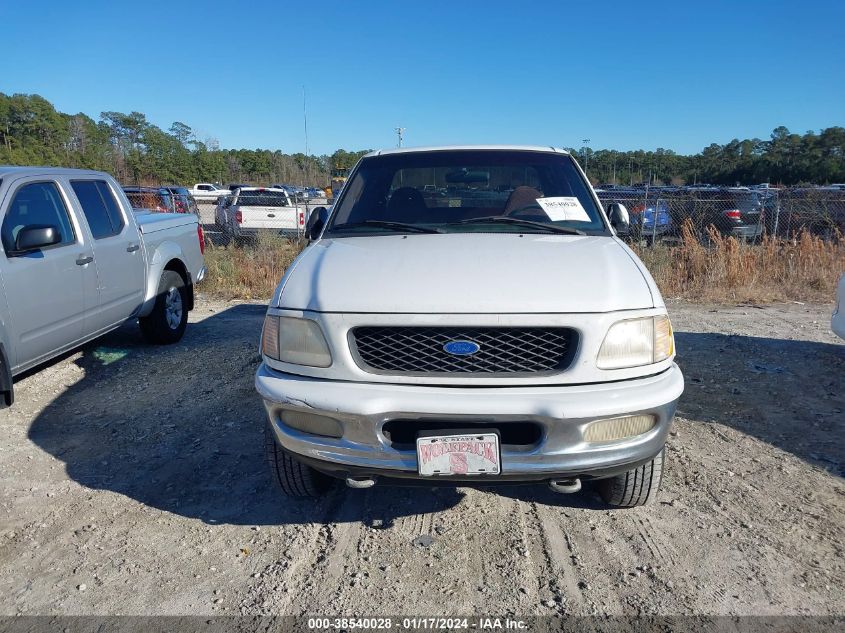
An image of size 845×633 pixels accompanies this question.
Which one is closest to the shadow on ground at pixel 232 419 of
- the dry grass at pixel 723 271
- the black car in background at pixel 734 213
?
the dry grass at pixel 723 271

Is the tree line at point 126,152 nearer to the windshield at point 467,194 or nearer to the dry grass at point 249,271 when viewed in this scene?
the dry grass at point 249,271

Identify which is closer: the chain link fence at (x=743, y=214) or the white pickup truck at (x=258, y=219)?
the chain link fence at (x=743, y=214)

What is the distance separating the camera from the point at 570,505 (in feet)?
10.3

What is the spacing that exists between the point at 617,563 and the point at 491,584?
588mm

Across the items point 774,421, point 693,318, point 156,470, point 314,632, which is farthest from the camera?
point 693,318

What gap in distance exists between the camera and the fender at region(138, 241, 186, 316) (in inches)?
234

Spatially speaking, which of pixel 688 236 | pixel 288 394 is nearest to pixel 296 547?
pixel 288 394

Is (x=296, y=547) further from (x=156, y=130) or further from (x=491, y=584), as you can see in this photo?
(x=156, y=130)

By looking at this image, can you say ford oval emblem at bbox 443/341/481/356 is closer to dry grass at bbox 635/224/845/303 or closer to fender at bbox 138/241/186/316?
fender at bbox 138/241/186/316

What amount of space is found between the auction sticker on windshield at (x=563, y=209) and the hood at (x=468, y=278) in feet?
1.34

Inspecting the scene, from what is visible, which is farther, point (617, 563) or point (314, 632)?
point (617, 563)

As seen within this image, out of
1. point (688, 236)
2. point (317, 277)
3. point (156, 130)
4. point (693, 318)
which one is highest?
point (156, 130)

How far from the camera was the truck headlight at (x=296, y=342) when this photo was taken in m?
2.52

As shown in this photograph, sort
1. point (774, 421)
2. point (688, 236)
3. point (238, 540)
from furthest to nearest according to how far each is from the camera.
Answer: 1. point (688, 236)
2. point (774, 421)
3. point (238, 540)
